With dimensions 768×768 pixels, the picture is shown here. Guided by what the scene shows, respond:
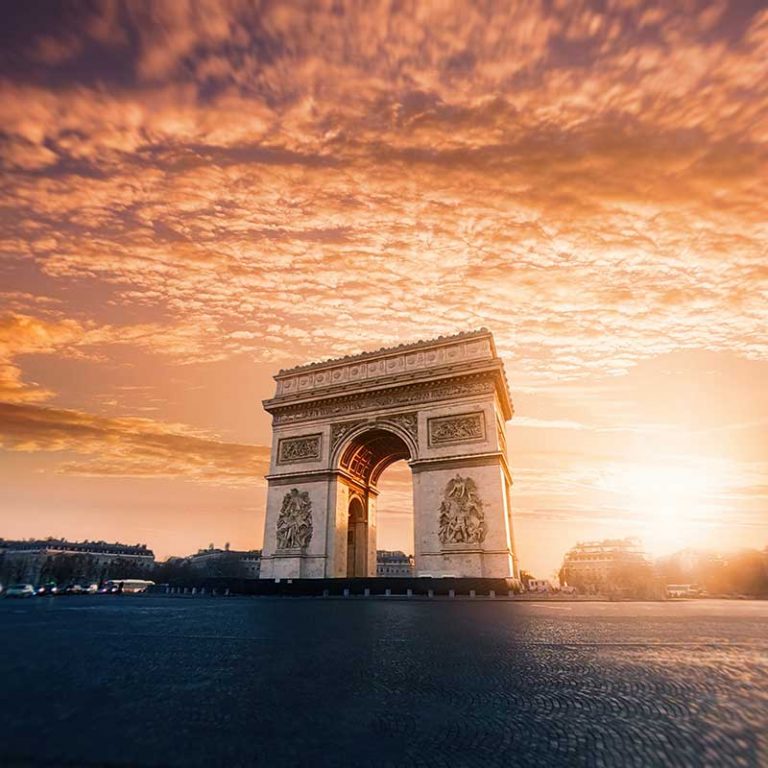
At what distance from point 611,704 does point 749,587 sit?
64.9m

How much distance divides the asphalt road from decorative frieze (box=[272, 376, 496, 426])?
17.7m

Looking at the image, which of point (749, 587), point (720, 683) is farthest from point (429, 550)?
point (749, 587)

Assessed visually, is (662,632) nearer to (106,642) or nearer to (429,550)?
(106,642)

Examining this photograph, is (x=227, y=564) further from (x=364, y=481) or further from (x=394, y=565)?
(x=364, y=481)

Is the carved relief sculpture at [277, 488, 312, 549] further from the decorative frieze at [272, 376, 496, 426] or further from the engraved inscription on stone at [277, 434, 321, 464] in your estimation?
the decorative frieze at [272, 376, 496, 426]

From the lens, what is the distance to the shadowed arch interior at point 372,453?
2541 centimetres

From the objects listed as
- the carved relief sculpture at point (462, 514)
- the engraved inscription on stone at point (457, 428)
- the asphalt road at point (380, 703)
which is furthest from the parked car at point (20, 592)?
the asphalt road at point (380, 703)

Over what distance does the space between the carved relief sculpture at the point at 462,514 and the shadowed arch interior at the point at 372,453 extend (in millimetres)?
4095

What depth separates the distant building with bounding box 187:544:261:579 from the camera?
92375 millimetres

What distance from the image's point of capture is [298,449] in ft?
85.6

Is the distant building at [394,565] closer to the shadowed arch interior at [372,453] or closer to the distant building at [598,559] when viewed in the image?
the distant building at [598,559]

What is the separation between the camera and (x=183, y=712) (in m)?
2.62

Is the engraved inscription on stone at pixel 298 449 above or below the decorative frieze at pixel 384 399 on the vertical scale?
below

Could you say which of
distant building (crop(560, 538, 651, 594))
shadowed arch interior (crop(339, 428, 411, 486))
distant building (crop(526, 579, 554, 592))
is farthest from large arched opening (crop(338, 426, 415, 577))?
distant building (crop(560, 538, 651, 594))
